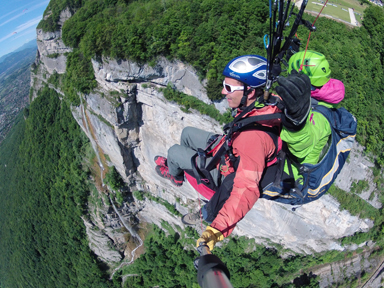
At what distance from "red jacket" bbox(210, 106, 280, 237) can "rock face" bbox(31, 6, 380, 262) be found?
824 centimetres

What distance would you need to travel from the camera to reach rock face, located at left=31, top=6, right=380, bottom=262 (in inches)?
429

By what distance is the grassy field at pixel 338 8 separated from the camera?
1441 cm

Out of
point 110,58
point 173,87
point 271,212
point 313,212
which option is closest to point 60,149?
point 110,58

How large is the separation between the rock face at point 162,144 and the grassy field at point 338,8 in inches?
414

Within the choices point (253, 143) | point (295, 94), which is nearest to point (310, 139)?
point (253, 143)

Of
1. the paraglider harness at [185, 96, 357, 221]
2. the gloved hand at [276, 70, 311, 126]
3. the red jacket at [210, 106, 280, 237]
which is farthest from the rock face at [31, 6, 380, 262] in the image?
the gloved hand at [276, 70, 311, 126]

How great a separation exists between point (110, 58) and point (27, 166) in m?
23.0

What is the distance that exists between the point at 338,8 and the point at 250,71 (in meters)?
17.8

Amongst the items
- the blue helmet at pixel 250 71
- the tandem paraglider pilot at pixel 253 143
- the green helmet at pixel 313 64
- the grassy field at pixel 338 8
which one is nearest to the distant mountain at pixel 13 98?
the grassy field at pixel 338 8

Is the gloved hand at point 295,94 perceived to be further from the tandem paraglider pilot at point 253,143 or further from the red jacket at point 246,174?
the red jacket at point 246,174

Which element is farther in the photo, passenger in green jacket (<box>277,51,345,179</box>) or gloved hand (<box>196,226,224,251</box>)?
passenger in green jacket (<box>277,51,345,179</box>)

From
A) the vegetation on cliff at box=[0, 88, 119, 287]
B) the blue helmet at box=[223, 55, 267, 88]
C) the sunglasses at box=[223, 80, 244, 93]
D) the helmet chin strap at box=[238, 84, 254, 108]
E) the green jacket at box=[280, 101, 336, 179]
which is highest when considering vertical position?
the blue helmet at box=[223, 55, 267, 88]

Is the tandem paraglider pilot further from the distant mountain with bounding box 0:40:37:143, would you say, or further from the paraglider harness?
the distant mountain with bounding box 0:40:37:143

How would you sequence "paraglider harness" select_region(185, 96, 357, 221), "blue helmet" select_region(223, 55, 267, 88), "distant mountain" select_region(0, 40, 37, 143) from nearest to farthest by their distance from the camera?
"paraglider harness" select_region(185, 96, 357, 221), "blue helmet" select_region(223, 55, 267, 88), "distant mountain" select_region(0, 40, 37, 143)
